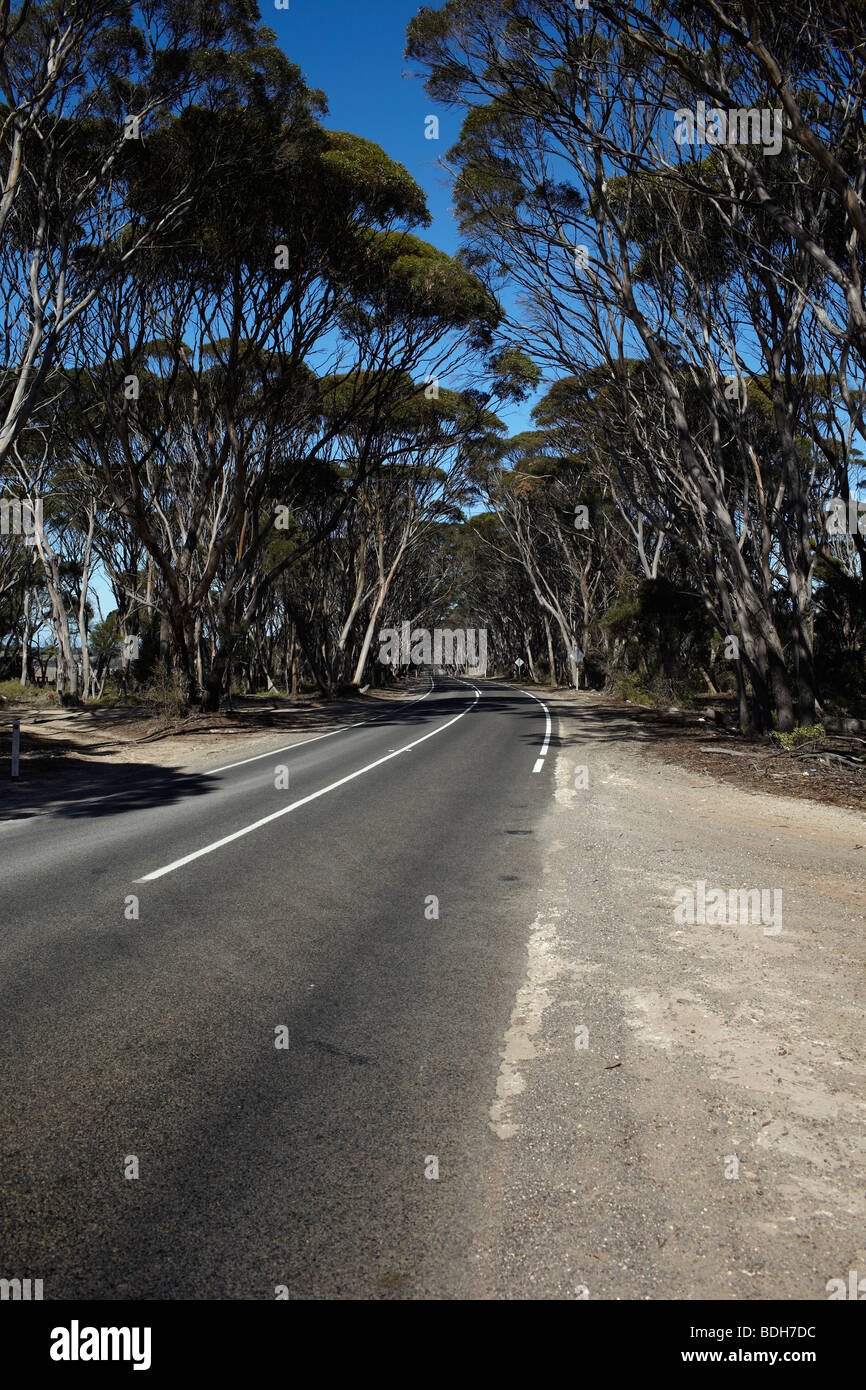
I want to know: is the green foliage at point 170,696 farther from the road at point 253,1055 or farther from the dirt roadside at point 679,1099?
the dirt roadside at point 679,1099

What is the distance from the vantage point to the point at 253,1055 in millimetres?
4020

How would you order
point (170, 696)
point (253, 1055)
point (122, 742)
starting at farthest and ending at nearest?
point (170, 696) → point (122, 742) → point (253, 1055)

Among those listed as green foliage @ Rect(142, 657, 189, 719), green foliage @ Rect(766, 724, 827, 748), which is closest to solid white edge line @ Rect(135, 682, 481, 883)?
green foliage @ Rect(766, 724, 827, 748)

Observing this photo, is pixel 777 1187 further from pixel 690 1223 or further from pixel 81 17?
pixel 81 17

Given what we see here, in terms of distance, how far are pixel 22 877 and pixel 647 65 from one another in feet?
45.8

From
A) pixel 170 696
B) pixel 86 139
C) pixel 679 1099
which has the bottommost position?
pixel 679 1099

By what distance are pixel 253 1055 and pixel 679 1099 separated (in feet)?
6.12

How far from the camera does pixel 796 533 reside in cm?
1605

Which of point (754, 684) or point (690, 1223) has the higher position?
point (754, 684)

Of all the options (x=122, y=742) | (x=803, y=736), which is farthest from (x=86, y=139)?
(x=803, y=736)

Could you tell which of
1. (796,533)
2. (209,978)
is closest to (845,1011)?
(209,978)

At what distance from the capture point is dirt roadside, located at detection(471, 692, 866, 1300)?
2.64m

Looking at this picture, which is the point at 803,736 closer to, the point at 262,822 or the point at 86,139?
the point at 262,822

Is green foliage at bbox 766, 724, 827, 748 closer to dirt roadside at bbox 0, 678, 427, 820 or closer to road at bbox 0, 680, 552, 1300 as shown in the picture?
road at bbox 0, 680, 552, 1300
